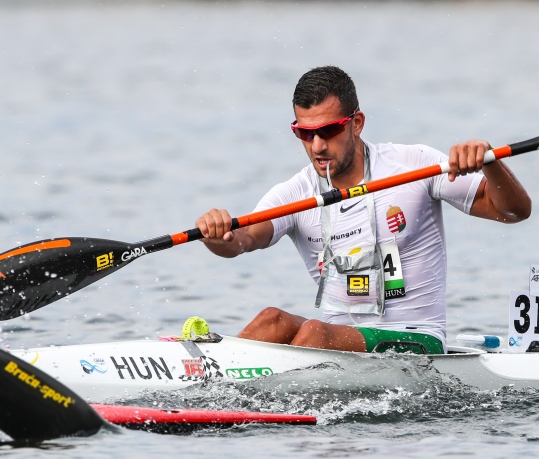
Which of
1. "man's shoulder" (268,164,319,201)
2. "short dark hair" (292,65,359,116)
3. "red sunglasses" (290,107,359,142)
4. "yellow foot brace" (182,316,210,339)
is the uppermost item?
"short dark hair" (292,65,359,116)

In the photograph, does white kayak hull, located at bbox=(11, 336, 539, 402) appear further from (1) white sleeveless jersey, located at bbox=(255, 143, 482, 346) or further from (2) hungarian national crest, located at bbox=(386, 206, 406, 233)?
(2) hungarian national crest, located at bbox=(386, 206, 406, 233)

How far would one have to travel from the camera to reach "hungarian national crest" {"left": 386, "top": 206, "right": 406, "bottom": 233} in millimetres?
7121

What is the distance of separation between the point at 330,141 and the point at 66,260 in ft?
5.88

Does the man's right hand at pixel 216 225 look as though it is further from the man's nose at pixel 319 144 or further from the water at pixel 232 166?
the water at pixel 232 166

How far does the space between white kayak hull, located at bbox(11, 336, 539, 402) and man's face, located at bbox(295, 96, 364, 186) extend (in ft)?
3.69

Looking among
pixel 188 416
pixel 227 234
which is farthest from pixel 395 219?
pixel 188 416

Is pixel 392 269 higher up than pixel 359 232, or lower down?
lower down

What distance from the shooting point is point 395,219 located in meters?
7.14

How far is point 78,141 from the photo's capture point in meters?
21.8

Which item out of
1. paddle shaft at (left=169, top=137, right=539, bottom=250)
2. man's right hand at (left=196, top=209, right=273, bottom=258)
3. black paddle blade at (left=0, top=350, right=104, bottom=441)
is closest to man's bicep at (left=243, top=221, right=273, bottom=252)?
man's right hand at (left=196, top=209, right=273, bottom=258)

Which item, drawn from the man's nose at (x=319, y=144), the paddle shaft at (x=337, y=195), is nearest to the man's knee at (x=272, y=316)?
the paddle shaft at (x=337, y=195)

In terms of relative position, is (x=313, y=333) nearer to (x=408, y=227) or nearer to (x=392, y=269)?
(x=392, y=269)

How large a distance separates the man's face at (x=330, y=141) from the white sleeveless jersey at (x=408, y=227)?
21cm

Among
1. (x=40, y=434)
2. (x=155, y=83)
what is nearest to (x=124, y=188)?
(x=40, y=434)
